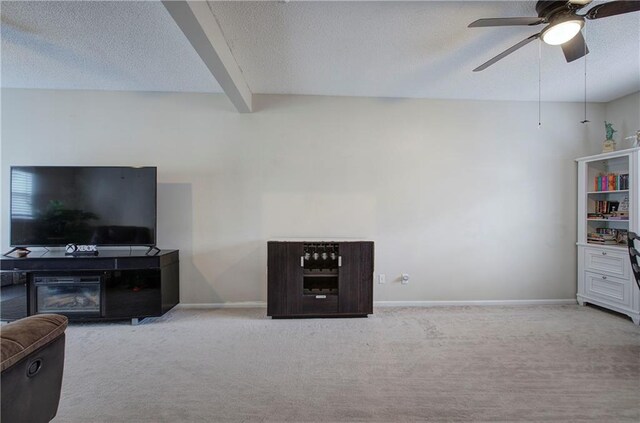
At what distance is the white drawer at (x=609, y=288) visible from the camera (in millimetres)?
3042

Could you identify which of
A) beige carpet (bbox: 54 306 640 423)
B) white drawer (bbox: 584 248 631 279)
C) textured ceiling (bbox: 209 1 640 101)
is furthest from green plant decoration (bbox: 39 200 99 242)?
white drawer (bbox: 584 248 631 279)

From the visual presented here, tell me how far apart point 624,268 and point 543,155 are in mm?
1608

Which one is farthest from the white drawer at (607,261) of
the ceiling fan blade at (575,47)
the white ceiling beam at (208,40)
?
the white ceiling beam at (208,40)

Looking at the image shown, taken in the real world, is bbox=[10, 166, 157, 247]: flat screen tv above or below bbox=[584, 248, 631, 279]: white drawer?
above

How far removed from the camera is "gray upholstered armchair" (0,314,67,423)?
1.07 m

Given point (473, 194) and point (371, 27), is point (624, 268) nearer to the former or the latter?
point (473, 194)

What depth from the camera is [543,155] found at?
3660mm

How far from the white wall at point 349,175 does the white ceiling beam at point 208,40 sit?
2.52 ft

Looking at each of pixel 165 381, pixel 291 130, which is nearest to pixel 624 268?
pixel 291 130

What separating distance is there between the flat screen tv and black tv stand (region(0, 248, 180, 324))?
24 centimetres

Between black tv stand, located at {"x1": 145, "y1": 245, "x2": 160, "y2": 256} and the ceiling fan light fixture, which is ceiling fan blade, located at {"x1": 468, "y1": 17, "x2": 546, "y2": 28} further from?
black tv stand, located at {"x1": 145, "y1": 245, "x2": 160, "y2": 256}

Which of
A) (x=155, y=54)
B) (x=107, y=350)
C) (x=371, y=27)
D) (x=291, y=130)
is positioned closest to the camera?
(x=371, y=27)

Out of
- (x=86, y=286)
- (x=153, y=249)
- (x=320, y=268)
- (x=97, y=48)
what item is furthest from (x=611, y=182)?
(x=86, y=286)

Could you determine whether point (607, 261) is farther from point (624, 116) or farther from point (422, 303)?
point (422, 303)
